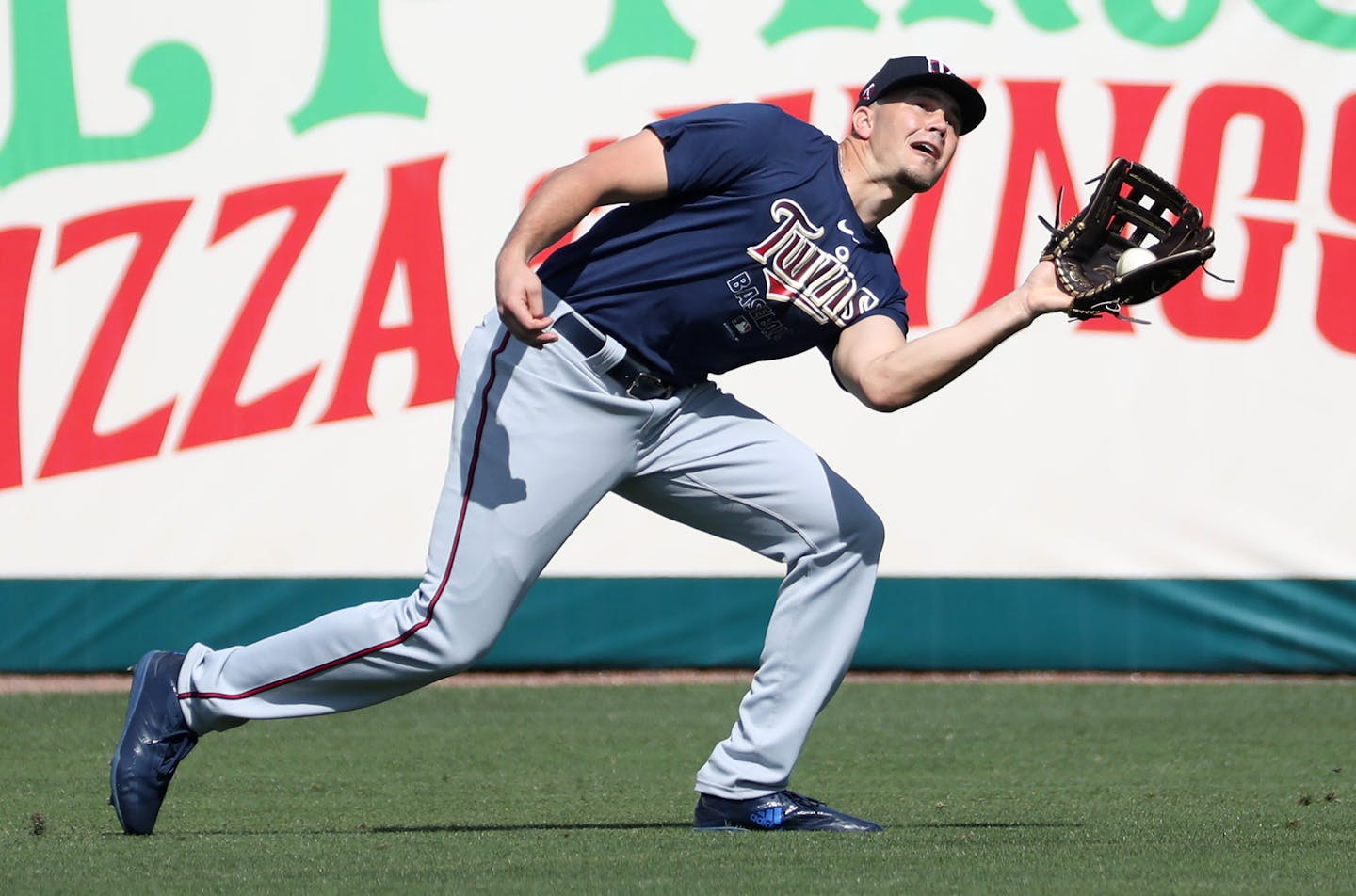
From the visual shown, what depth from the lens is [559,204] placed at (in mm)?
3557

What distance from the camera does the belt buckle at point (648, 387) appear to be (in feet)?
12.4

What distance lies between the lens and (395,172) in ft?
22.5

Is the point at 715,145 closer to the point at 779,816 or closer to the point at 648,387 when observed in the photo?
the point at 648,387

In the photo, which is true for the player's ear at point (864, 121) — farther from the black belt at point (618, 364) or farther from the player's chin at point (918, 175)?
the black belt at point (618, 364)

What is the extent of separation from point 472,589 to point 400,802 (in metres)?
1.03

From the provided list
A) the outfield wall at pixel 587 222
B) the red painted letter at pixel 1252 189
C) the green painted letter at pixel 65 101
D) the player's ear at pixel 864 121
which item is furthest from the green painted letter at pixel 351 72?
the player's ear at pixel 864 121

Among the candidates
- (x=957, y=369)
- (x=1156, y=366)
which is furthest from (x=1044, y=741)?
(x=957, y=369)

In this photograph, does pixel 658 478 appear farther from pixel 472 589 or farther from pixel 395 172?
pixel 395 172

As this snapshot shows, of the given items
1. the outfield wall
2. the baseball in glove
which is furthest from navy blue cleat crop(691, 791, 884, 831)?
the outfield wall

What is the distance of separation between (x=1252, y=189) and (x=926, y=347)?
385 cm

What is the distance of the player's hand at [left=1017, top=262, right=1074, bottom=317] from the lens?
333cm

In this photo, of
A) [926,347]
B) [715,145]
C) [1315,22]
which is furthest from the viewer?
[1315,22]

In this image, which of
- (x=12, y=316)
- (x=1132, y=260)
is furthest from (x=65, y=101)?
(x=1132, y=260)

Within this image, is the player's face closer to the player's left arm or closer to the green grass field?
the player's left arm
